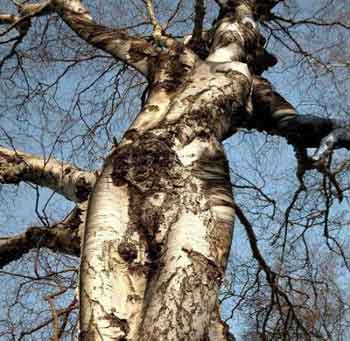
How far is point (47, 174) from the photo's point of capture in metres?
3.63

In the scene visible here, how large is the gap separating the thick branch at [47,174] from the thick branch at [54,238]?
0.40 ft

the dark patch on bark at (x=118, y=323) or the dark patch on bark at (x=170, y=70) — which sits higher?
the dark patch on bark at (x=170, y=70)

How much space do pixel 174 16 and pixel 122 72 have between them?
0.63 metres

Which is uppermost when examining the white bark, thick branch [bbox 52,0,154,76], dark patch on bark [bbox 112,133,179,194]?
thick branch [bbox 52,0,154,76]

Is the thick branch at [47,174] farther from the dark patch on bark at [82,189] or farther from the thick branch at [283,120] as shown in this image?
the thick branch at [283,120]

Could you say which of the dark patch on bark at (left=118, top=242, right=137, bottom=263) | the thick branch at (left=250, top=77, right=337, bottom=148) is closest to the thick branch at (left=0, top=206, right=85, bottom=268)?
the dark patch on bark at (left=118, top=242, right=137, bottom=263)

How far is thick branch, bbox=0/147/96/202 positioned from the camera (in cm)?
328

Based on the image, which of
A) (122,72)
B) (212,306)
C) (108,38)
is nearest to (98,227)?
(212,306)

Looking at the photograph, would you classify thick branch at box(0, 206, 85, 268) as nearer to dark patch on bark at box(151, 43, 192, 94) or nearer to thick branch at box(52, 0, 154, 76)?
dark patch on bark at box(151, 43, 192, 94)

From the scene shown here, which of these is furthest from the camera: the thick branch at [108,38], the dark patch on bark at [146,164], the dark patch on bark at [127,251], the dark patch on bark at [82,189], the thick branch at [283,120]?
the thick branch at [108,38]

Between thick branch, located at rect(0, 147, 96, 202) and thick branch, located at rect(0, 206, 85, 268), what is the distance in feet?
0.40

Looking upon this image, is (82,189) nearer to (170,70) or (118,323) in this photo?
(170,70)

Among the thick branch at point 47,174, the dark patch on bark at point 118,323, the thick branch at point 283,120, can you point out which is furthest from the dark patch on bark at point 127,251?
the thick branch at point 283,120

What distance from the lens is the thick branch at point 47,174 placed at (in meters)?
3.28
